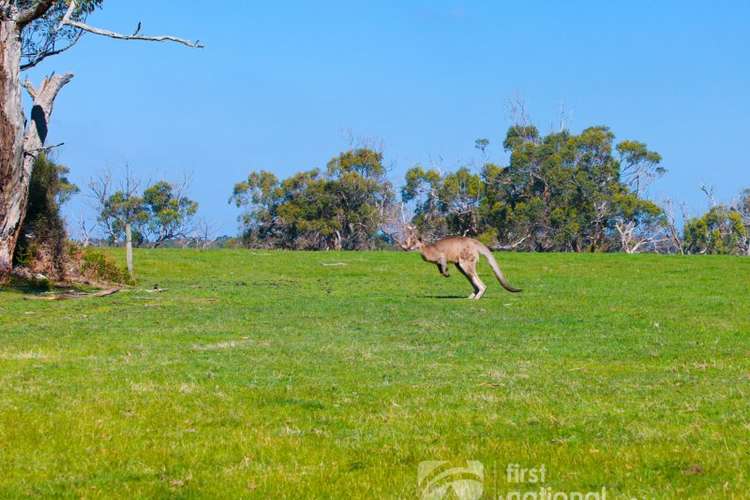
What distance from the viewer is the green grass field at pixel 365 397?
25.9 ft

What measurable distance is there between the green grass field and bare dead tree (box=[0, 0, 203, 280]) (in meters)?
4.51

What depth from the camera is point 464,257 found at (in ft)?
82.8

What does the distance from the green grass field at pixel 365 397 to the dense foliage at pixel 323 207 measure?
39348mm

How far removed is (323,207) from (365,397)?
172 ft

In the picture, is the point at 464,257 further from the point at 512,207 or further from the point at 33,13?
the point at 512,207

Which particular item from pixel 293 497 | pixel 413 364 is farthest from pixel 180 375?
pixel 293 497

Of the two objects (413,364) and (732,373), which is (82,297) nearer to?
(413,364)

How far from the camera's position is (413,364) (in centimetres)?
1370

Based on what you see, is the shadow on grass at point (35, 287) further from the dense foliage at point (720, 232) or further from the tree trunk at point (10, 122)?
the dense foliage at point (720, 232)

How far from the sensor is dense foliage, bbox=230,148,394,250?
62938mm

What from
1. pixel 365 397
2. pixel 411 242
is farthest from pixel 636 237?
pixel 365 397

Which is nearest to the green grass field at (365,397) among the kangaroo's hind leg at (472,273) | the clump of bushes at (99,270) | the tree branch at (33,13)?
the kangaroo's hind leg at (472,273)

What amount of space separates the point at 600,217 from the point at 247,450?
5265 cm

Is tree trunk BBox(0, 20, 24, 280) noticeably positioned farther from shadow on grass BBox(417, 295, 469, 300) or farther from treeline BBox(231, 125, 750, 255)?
treeline BBox(231, 125, 750, 255)
